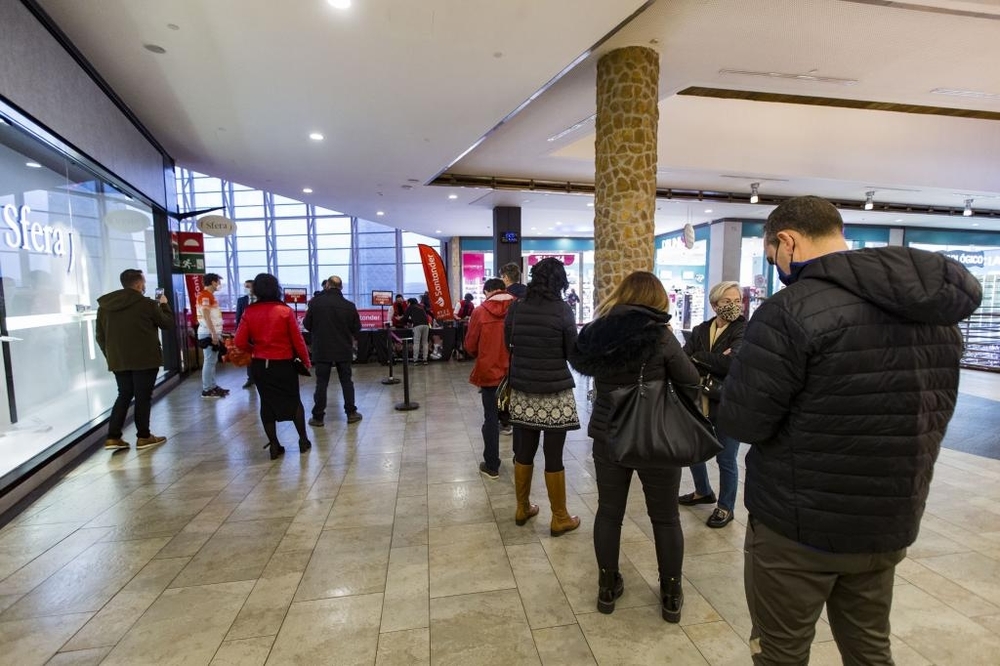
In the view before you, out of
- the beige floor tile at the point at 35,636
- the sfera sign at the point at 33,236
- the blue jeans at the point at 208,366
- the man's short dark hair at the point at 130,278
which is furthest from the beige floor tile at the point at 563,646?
the blue jeans at the point at 208,366

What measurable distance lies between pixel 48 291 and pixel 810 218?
5.91m

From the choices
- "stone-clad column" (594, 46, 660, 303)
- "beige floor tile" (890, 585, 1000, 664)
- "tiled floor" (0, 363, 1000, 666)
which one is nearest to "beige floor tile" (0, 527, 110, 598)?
"tiled floor" (0, 363, 1000, 666)

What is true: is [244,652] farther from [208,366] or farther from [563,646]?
[208,366]

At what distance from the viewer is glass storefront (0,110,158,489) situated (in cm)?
375

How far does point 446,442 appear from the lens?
4.62 m

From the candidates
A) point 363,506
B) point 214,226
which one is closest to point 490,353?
point 363,506

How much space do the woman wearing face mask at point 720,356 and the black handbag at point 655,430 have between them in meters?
0.71

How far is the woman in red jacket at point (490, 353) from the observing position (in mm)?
3561

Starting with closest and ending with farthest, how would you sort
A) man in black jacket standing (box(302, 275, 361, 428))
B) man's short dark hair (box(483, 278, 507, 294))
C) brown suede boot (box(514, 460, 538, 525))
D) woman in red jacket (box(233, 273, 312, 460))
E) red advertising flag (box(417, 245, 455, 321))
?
1. brown suede boot (box(514, 460, 538, 525))
2. man's short dark hair (box(483, 278, 507, 294))
3. woman in red jacket (box(233, 273, 312, 460))
4. man in black jacket standing (box(302, 275, 361, 428))
5. red advertising flag (box(417, 245, 455, 321))

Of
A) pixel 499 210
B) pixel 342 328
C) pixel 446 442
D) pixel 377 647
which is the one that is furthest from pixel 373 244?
pixel 377 647

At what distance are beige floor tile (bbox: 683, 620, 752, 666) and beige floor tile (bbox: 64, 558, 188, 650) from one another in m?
2.52

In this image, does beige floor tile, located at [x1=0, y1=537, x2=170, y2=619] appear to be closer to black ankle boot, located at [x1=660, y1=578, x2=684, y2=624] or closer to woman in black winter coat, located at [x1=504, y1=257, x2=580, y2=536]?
woman in black winter coat, located at [x1=504, y1=257, x2=580, y2=536]

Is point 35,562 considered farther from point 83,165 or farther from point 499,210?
point 499,210

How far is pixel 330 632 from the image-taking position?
2043 mm
